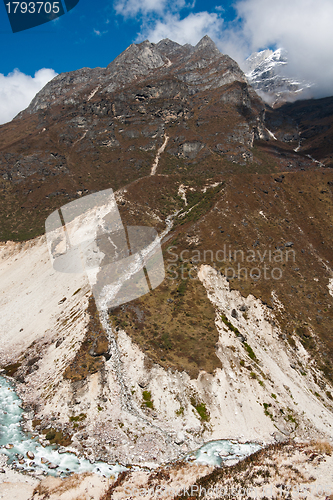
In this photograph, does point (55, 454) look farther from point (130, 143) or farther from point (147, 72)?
point (147, 72)

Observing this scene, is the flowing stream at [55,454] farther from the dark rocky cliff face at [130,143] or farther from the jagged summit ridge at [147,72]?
the jagged summit ridge at [147,72]

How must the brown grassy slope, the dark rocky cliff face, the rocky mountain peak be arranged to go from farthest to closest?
the rocky mountain peak → the dark rocky cliff face → the brown grassy slope

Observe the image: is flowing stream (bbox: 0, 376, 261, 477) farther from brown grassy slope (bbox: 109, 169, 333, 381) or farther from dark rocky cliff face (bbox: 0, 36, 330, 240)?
dark rocky cliff face (bbox: 0, 36, 330, 240)

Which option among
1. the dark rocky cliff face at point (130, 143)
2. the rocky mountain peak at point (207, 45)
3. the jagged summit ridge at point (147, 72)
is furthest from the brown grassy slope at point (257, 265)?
the rocky mountain peak at point (207, 45)

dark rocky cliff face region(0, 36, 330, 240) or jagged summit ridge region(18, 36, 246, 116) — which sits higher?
jagged summit ridge region(18, 36, 246, 116)

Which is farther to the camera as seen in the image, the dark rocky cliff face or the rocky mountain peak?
the rocky mountain peak

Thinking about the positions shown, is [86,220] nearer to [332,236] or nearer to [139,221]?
[139,221]

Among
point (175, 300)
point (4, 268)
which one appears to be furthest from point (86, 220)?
point (175, 300)

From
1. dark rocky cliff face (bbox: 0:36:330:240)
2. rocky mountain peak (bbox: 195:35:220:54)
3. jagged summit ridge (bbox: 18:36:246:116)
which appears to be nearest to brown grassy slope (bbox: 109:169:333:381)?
dark rocky cliff face (bbox: 0:36:330:240)

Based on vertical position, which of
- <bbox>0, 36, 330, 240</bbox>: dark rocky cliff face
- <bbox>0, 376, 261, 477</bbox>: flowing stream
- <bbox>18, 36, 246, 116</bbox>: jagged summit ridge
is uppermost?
<bbox>18, 36, 246, 116</bbox>: jagged summit ridge

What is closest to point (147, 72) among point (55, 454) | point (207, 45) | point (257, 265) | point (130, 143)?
point (207, 45)

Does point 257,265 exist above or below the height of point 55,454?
above
